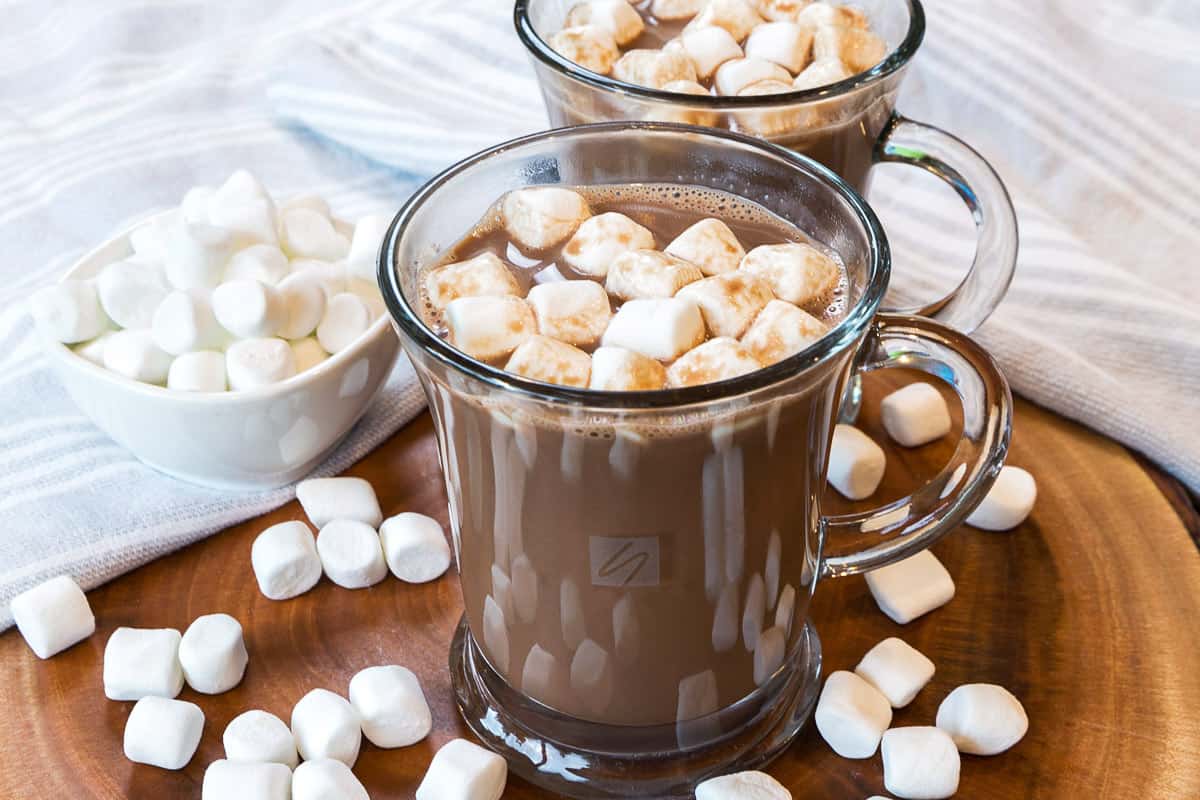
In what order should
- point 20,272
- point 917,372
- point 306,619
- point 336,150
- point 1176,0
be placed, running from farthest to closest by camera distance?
point 1176,0 → point 336,150 → point 20,272 → point 917,372 → point 306,619

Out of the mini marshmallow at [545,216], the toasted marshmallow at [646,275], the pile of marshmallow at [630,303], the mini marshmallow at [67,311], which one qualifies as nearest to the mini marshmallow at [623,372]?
the pile of marshmallow at [630,303]

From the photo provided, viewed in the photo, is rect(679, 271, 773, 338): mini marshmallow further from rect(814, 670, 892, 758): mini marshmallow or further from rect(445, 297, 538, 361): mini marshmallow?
rect(814, 670, 892, 758): mini marshmallow

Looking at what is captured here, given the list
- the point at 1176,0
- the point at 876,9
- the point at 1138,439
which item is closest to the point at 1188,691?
the point at 1138,439

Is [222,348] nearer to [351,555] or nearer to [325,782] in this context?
[351,555]

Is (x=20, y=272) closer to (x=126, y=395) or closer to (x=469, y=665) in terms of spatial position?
(x=126, y=395)

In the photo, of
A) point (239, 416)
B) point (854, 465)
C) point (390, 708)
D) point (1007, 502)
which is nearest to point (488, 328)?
point (390, 708)

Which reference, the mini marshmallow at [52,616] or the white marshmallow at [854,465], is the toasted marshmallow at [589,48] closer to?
the white marshmallow at [854,465]
